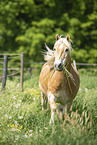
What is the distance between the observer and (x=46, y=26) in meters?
13.4

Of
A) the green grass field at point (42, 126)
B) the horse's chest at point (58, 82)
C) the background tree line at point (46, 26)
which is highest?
the background tree line at point (46, 26)

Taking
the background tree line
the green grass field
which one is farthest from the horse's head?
the background tree line

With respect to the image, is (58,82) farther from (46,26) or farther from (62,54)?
(46,26)

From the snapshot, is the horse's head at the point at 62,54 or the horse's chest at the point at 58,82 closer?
the horse's head at the point at 62,54

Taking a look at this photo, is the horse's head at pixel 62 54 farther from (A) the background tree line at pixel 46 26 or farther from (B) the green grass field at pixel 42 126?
(A) the background tree line at pixel 46 26

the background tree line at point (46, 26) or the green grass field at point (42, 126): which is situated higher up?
the background tree line at point (46, 26)

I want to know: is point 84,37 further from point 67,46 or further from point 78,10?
point 67,46

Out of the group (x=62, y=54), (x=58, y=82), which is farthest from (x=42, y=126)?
(x=62, y=54)

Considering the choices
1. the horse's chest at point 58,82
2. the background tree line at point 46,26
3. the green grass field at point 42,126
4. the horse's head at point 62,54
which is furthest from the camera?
the background tree line at point 46,26

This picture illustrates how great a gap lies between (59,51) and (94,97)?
2266 millimetres

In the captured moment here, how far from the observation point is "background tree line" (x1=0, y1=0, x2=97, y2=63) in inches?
510

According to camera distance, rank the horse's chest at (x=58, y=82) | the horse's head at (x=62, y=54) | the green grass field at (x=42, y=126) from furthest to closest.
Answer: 1. the horse's chest at (x=58, y=82)
2. the horse's head at (x=62, y=54)
3. the green grass field at (x=42, y=126)

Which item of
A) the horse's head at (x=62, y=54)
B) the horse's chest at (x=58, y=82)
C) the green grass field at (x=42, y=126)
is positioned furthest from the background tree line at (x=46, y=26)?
the horse's head at (x=62, y=54)

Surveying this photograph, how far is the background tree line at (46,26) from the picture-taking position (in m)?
12.9
